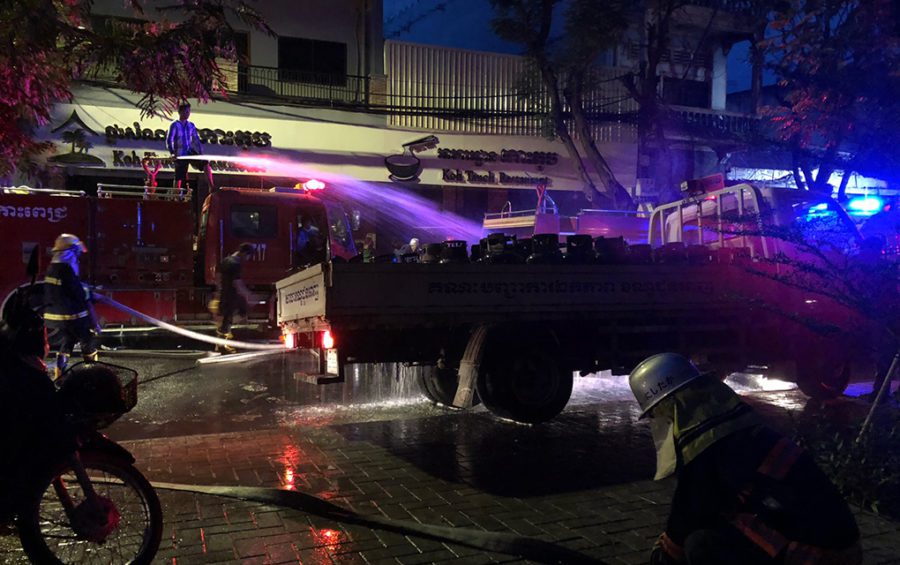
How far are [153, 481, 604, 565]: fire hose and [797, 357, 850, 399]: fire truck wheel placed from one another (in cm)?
545

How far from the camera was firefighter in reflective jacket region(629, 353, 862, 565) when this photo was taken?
222cm

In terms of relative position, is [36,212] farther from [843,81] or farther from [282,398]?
[843,81]

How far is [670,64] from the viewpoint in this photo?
874 inches

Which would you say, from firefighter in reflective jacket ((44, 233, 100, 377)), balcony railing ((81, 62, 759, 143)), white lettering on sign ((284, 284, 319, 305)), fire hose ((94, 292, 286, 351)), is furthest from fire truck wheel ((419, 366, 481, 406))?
balcony railing ((81, 62, 759, 143))

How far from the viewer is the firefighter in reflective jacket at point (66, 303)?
8.62 metres

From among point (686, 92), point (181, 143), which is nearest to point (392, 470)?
point (181, 143)

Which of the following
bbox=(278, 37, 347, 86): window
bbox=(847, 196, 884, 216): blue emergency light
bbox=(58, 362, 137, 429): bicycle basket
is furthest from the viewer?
bbox=(278, 37, 347, 86): window

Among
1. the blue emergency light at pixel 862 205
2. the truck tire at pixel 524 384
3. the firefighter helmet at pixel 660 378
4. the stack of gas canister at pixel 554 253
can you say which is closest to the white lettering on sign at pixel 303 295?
the stack of gas canister at pixel 554 253

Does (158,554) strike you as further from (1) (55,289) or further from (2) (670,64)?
(2) (670,64)

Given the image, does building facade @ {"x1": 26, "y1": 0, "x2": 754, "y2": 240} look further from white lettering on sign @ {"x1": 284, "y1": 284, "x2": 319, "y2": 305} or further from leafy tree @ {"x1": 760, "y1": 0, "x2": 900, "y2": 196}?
white lettering on sign @ {"x1": 284, "y1": 284, "x2": 319, "y2": 305}

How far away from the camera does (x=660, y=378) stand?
2441 mm

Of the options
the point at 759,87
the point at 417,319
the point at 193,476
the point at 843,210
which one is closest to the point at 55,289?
the point at 193,476

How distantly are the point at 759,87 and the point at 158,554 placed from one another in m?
23.8

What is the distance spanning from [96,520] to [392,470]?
2.49 meters
